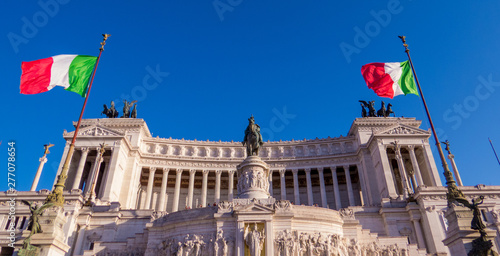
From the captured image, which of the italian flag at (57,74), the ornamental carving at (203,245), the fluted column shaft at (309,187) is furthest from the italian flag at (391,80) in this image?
the fluted column shaft at (309,187)

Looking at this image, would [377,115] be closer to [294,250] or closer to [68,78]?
[294,250]

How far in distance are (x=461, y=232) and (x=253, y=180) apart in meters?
16.5

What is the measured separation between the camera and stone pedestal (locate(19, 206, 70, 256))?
16562 millimetres

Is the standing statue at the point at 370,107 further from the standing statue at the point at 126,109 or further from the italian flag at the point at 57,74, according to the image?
the italian flag at the point at 57,74

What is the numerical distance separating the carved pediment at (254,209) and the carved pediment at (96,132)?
1551 inches

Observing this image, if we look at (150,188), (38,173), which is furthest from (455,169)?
(38,173)

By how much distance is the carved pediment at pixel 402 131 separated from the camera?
58.4 metres

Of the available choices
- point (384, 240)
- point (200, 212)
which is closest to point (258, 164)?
point (200, 212)

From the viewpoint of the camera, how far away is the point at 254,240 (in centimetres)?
2419

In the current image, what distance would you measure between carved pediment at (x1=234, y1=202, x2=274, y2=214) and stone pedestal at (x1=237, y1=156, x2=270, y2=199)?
3.54m

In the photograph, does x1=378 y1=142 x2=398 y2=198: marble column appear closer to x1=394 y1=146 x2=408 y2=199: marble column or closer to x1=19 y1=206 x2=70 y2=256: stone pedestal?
x1=394 y1=146 x2=408 y2=199: marble column

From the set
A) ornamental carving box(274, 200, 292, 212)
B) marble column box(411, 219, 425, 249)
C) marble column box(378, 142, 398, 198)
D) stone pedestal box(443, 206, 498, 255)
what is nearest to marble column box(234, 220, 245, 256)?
ornamental carving box(274, 200, 292, 212)

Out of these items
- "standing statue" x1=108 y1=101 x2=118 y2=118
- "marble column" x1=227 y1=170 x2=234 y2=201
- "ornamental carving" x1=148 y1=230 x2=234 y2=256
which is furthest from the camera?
"standing statue" x1=108 y1=101 x2=118 y2=118

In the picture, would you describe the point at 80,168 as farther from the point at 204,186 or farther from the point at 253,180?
the point at 253,180
